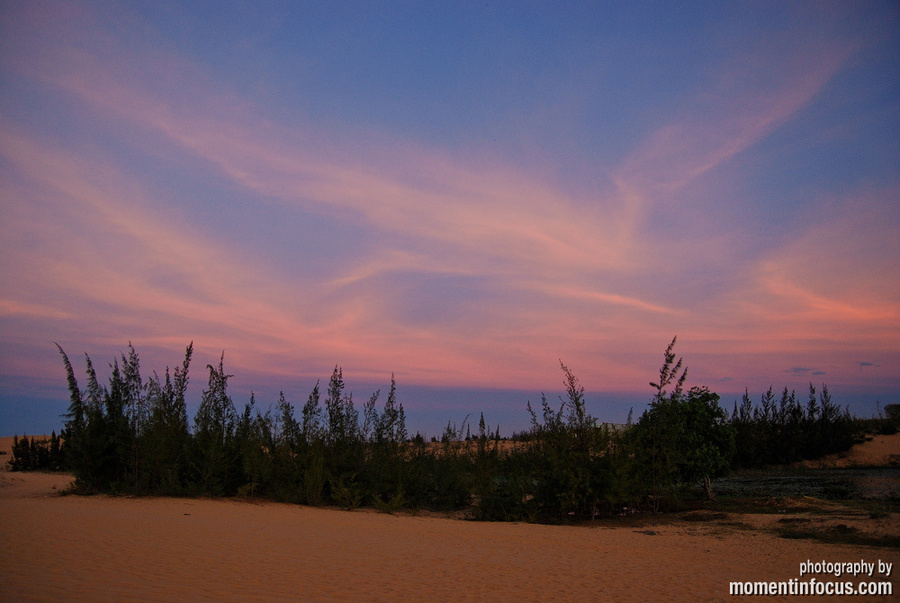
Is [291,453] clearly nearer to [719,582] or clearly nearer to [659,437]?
[659,437]

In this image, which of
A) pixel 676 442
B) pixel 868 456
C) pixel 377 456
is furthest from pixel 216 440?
pixel 868 456

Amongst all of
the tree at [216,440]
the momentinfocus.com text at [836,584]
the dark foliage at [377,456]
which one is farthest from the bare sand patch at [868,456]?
the tree at [216,440]

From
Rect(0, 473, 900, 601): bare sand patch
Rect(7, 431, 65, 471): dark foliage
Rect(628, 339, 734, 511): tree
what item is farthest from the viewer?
Rect(7, 431, 65, 471): dark foliage

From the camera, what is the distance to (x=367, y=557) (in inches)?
425

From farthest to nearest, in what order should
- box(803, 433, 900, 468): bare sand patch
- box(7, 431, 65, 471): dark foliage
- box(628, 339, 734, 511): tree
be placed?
box(7, 431, 65, 471): dark foliage < box(803, 433, 900, 468): bare sand patch < box(628, 339, 734, 511): tree

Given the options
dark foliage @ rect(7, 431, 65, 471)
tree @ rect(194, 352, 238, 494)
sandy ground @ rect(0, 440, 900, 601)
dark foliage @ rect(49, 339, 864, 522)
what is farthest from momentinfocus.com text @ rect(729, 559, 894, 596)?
dark foliage @ rect(7, 431, 65, 471)

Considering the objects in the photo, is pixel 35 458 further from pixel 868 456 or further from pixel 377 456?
pixel 868 456

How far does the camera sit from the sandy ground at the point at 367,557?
804 centimetres

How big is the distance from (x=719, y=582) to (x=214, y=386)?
1719 centimetres

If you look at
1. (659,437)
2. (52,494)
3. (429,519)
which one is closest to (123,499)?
(52,494)

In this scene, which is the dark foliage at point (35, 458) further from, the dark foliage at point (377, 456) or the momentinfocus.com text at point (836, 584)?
the momentinfocus.com text at point (836, 584)

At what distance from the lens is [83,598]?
6836 mm

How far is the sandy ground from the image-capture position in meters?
8.04

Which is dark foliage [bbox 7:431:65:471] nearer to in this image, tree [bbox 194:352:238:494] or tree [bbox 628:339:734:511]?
tree [bbox 194:352:238:494]
